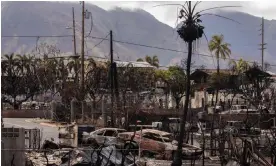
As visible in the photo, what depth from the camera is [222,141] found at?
57.1ft

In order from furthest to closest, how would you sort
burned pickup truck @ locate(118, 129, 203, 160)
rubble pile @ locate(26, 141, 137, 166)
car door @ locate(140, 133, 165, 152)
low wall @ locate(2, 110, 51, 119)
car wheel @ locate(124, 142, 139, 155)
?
1. low wall @ locate(2, 110, 51, 119)
2. car door @ locate(140, 133, 165, 152)
3. burned pickup truck @ locate(118, 129, 203, 160)
4. car wheel @ locate(124, 142, 139, 155)
5. rubble pile @ locate(26, 141, 137, 166)

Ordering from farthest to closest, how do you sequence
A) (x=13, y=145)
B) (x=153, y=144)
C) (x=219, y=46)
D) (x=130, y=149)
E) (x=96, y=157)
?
(x=219, y=46) → (x=153, y=144) → (x=130, y=149) → (x=96, y=157) → (x=13, y=145)

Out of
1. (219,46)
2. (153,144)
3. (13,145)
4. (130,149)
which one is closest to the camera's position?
(13,145)

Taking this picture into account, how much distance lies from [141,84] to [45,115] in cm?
1746

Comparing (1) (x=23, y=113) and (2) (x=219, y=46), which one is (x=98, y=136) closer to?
(1) (x=23, y=113)

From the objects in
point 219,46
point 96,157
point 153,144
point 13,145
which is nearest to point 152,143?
point 153,144

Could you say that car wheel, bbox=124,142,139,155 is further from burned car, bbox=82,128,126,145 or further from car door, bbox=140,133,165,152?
burned car, bbox=82,128,126,145

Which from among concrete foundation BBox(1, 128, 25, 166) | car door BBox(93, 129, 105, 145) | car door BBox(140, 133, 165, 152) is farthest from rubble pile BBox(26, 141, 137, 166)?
car door BBox(93, 129, 105, 145)

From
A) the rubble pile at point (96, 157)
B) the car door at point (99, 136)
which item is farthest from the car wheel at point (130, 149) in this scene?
the car door at point (99, 136)

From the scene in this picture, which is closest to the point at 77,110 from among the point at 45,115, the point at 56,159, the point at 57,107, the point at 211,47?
the point at 57,107

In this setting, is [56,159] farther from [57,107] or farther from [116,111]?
[57,107]

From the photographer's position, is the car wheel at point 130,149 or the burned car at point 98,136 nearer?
the car wheel at point 130,149

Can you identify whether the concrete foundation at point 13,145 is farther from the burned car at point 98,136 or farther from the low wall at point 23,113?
the low wall at point 23,113

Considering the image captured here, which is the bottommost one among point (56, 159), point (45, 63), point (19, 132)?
point (56, 159)
